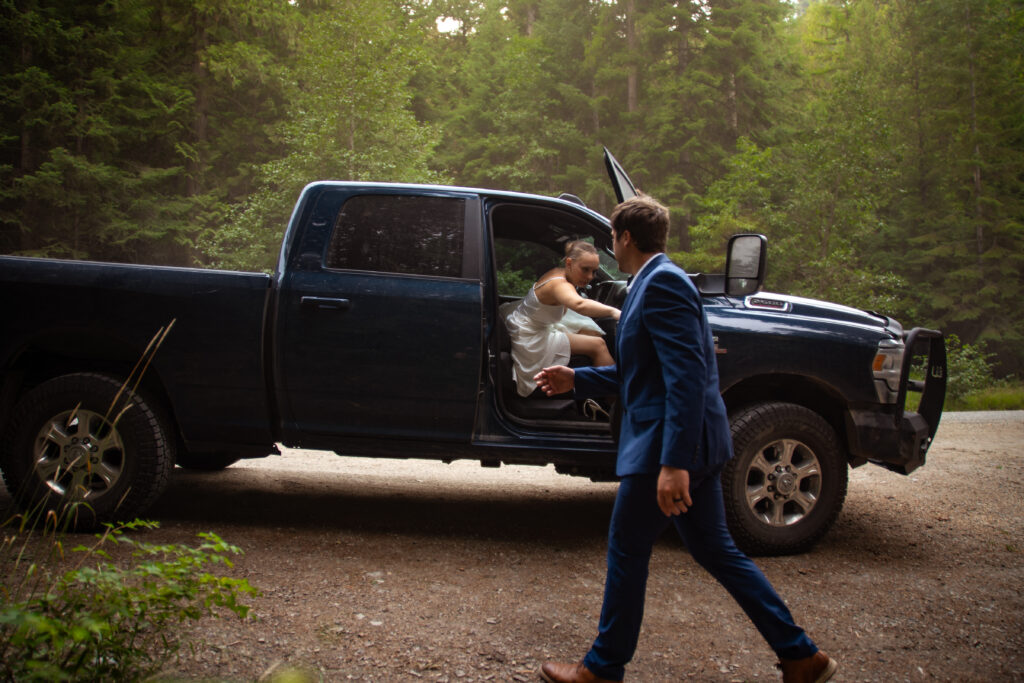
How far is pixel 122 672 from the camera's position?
2119 millimetres

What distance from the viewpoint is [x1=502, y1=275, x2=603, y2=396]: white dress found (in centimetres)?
477

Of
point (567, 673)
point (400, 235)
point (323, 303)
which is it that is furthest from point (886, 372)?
point (323, 303)

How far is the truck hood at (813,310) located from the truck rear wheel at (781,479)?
606 millimetres

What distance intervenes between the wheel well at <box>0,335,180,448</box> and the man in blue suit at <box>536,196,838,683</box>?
298 cm

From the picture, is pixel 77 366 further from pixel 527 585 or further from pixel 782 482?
pixel 782 482

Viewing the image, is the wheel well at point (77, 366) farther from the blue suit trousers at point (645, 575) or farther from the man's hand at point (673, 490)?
the man's hand at point (673, 490)

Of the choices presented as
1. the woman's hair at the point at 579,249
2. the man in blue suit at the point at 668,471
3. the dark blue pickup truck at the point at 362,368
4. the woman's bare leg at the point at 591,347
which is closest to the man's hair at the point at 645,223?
the man in blue suit at the point at 668,471

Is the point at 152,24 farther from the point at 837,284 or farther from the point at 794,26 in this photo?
the point at 794,26

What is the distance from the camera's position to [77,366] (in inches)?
172

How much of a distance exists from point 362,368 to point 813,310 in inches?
109

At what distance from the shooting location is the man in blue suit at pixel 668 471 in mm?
2395

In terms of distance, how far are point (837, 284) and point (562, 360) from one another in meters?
20.0

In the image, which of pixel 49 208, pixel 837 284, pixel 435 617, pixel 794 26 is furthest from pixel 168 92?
pixel 794 26

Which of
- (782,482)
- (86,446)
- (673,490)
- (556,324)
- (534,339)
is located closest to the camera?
(673,490)
